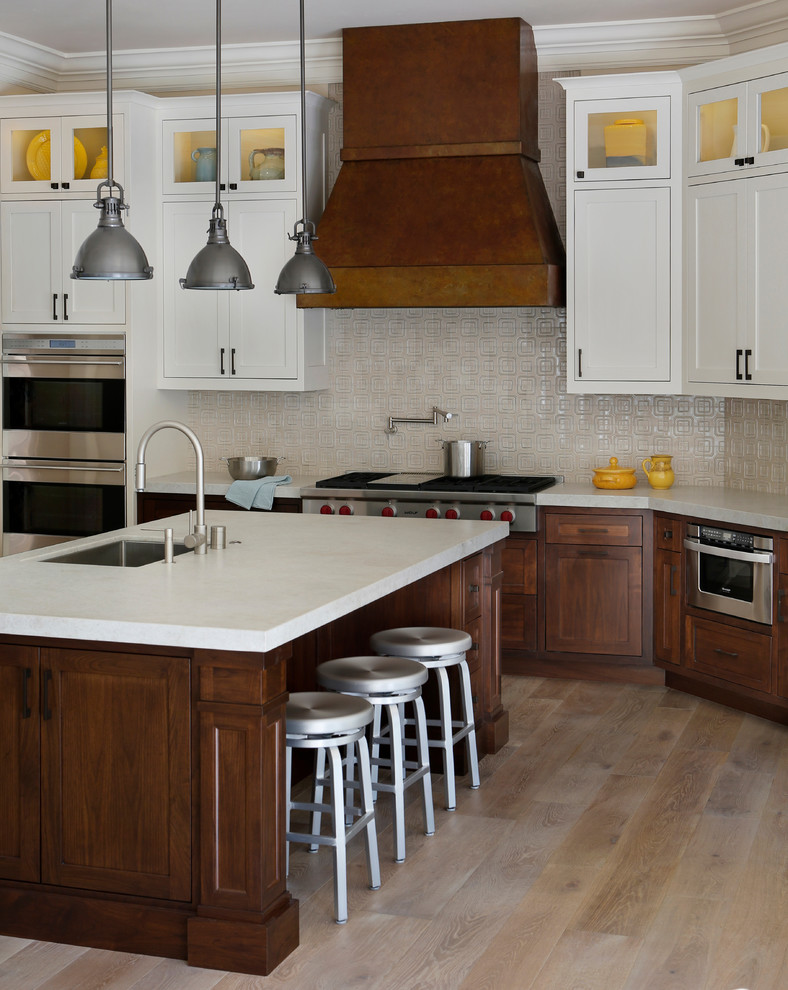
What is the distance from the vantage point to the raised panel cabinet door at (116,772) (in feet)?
9.80

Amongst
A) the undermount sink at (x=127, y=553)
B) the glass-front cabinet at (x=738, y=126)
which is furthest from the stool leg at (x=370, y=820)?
the glass-front cabinet at (x=738, y=126)

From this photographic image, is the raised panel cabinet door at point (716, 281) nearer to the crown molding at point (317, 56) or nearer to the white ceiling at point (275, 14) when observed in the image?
the crown molding at point (317, 56)

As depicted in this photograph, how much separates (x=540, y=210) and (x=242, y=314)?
1.64m

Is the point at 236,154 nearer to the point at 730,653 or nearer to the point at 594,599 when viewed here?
the point at 594,599

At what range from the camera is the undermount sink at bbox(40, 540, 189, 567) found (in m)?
4.04

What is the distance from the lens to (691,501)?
18.1 feet

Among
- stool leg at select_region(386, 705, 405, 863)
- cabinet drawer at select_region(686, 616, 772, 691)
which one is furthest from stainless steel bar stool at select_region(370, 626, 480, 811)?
cabinet drawer at select_region(686, 616, 772, 691)

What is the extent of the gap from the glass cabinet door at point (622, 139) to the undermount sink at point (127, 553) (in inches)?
118

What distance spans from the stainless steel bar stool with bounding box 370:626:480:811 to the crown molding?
3363 mm

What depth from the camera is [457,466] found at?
20.7 ft

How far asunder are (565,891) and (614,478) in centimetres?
286

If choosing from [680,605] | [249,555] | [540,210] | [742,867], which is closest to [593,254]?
[540,210]

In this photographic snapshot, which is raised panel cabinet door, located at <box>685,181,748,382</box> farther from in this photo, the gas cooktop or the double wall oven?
the double wall oven

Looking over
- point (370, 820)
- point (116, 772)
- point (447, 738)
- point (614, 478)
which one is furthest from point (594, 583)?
point (116, 772)
